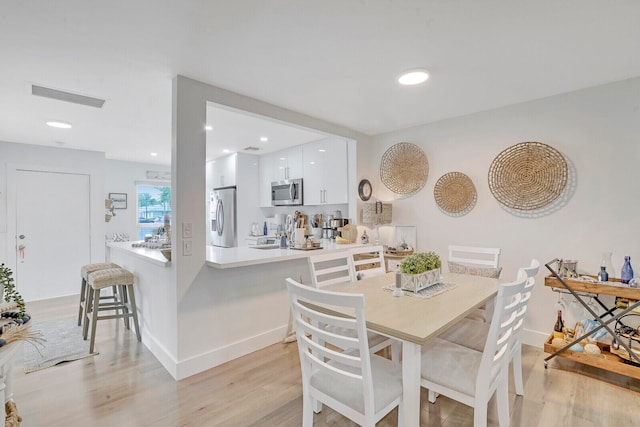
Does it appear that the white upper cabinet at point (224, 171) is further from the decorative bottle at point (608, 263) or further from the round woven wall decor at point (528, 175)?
the decorative bottle at point (608, 263)

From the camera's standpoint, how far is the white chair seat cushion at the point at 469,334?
6.04 feet

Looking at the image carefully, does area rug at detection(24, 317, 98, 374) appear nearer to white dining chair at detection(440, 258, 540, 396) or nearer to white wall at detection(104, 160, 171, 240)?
white wall at detection(104, 160, 171, 240)

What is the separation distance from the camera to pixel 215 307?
98.3 inches

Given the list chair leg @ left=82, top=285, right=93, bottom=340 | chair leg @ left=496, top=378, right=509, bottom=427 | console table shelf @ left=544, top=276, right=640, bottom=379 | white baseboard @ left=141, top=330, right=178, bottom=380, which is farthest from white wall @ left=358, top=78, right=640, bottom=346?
chair leg @ left=82, top=285, right=93, bottom=340

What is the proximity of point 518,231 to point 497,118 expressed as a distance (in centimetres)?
114

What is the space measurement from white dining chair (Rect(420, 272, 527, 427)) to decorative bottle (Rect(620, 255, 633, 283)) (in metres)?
1.36

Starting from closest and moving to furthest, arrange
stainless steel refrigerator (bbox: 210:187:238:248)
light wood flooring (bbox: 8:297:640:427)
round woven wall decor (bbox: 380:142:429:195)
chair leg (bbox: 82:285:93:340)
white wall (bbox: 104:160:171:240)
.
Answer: light wood flooring (bbox: 8:297:640:427) → chair leg (bbox: 82:285:93:340) → round woven wall decor (bbox: 380:142:429:195) → stainless steel refrigerator (bbox: 210:187:238:248) → white wall (bbox: 104:160:171:240)

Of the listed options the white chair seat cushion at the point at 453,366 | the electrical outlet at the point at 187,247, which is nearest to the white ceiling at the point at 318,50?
the electrical outlet at the point at 187,247

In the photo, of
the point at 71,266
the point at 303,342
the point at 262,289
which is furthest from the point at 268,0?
the point at 71,266

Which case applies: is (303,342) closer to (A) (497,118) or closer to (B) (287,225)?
(A) (497,118)

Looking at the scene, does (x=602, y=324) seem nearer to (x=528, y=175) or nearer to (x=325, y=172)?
(x=528, y=175)

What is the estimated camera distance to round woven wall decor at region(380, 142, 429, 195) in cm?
361

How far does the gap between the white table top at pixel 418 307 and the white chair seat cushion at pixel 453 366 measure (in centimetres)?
25

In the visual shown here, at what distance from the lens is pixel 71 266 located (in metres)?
4.79
